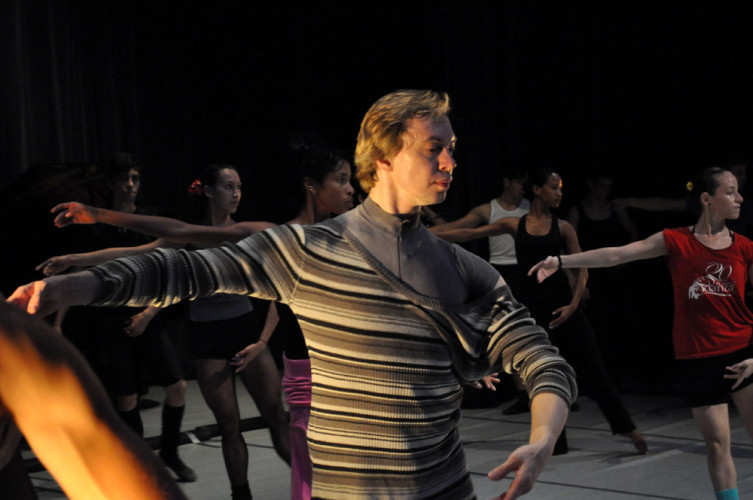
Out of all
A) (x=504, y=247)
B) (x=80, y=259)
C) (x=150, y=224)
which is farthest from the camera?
(x=504, y=247)

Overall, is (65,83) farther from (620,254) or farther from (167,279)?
(167,279)

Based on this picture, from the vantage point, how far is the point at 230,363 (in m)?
5.24

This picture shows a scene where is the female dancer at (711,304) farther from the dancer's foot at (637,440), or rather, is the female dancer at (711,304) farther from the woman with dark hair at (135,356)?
the woman with dark hair at (135,356)

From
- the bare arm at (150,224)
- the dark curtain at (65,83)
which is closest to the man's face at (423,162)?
the bare arm at (150,224)

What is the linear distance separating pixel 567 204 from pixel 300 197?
6490 mm

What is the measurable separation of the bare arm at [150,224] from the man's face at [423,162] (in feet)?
4.17

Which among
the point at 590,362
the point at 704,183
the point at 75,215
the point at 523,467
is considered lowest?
the point at 590,362

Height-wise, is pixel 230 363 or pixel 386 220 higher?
pixel 386 220

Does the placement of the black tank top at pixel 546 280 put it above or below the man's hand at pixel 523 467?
below

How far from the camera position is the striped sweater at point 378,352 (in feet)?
7.38

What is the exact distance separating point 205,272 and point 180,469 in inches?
166

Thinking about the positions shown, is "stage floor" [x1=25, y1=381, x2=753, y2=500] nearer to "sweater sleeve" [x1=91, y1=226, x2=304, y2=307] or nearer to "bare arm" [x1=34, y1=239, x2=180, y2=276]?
"bare arm" [x1=34, y1=239, x2=180, y2=276]

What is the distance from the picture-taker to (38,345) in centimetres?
95

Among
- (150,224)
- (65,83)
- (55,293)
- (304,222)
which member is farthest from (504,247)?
(55,293)
